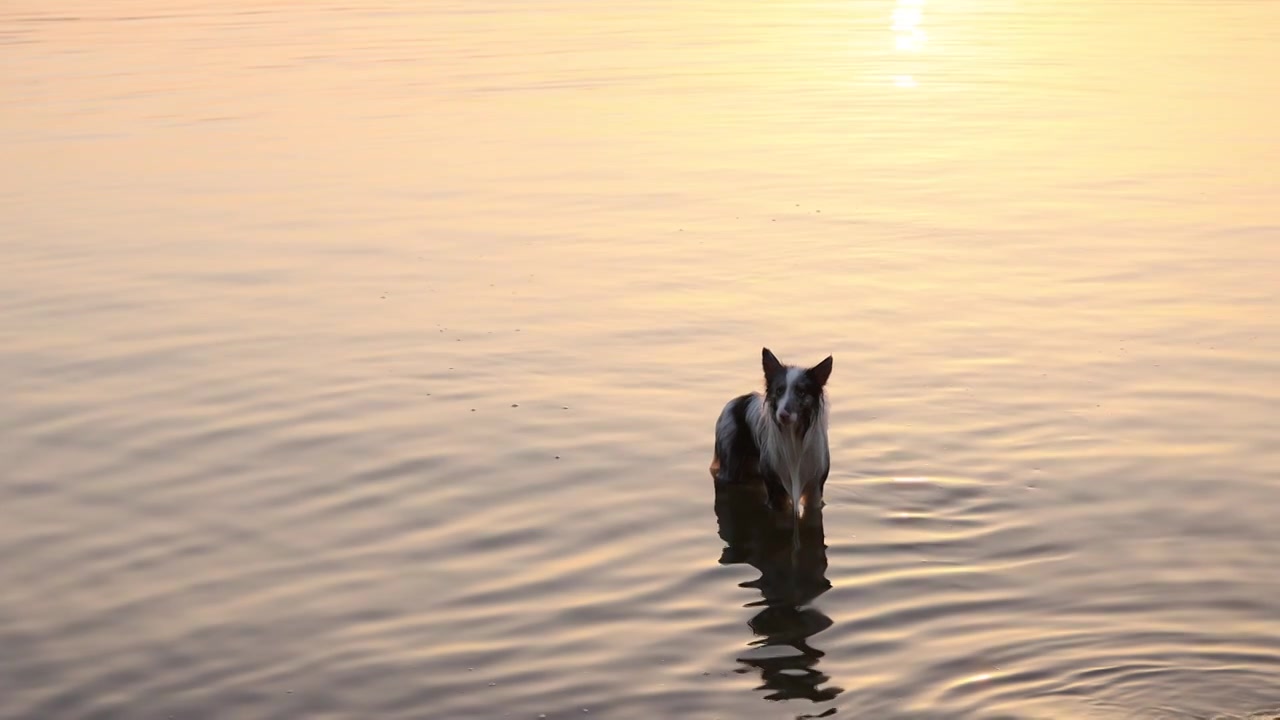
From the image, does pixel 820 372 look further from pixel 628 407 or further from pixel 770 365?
pixel 628 407

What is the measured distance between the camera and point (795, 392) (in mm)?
10281

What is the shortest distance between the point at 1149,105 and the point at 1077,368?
15.0 meters

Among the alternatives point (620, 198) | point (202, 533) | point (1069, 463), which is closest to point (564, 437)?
point (202, 533)

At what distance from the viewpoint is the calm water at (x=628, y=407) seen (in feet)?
29.1

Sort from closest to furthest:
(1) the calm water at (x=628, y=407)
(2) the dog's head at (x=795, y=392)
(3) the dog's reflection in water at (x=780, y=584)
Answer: (3) the dog's reflection in water at (x=780, y=584)
(1) the calm water at (x=628, y=407)
(2) the dog's head at (x=795, y=392)

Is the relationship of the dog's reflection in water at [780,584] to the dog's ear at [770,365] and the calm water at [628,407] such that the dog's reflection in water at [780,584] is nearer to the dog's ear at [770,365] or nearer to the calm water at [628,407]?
the calm water at [628,407]

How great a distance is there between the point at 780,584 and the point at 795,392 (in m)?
1.16

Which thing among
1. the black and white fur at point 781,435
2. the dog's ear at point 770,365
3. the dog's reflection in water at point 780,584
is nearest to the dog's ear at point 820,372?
the black and white fur at point 781,435

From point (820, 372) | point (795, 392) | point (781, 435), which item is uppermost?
point (820, 372)

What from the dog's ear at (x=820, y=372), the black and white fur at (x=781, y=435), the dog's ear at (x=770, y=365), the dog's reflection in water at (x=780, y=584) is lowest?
the dog's reflection in water at (x=780, y=584)

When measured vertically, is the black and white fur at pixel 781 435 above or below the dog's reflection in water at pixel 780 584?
above

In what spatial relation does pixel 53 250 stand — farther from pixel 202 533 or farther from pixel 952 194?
pixel 952 194

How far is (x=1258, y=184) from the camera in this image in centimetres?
2058

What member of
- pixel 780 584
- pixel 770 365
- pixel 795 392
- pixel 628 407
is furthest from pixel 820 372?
pixel 628 407
